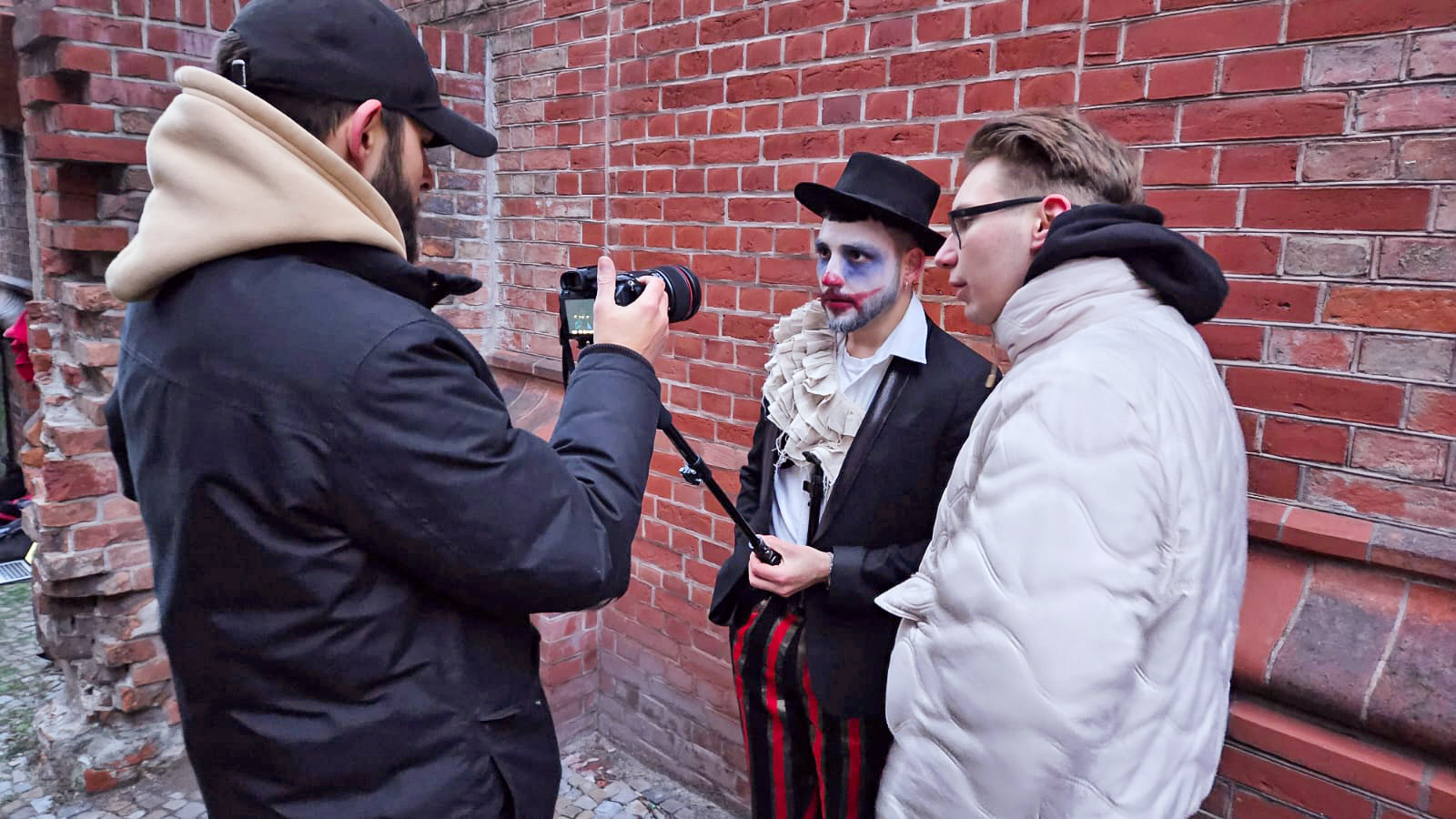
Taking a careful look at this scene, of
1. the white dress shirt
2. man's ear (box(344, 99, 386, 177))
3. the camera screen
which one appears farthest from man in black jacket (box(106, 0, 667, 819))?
the white dress shirt

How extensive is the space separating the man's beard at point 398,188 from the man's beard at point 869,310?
1080 millimetres

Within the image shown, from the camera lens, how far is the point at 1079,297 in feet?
4.53

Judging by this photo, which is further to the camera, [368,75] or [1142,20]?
[1142,20]

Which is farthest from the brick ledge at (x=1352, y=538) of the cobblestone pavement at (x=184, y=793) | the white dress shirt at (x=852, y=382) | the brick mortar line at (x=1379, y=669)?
the cobblestone pavement at (x=184, y=793)

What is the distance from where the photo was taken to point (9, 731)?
142 inches

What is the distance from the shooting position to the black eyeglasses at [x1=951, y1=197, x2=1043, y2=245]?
5.07 feet

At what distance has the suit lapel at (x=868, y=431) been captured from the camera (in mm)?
2031

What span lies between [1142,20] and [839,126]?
2.85 feet

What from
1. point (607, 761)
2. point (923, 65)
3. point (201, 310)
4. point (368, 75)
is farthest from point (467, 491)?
point (607, 761)

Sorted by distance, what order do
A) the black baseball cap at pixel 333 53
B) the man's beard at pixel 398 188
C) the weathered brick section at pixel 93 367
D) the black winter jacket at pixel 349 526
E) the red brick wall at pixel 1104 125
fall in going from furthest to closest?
the weathered brick section at pixel 93 367 < the red brick wall at pixel 1104 125 < the man's beard at pixel 398 188 < the black baseball cap at pixel 333 53 < the black winter jacket at pixel 349 526

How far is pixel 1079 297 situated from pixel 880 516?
Result: 800 mm

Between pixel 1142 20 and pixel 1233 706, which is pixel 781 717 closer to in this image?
pixel 1233 706

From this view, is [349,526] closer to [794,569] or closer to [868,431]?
[794,569]

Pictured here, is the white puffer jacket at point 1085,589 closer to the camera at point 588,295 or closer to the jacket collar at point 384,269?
the camera at point 588,295
